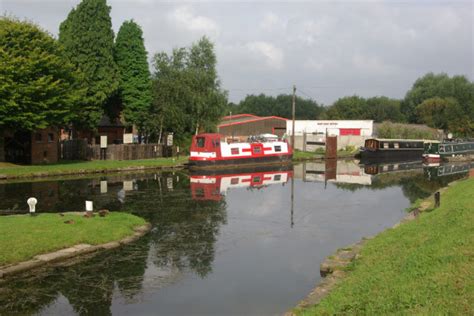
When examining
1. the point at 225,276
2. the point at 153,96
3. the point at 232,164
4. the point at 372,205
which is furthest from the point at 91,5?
the point at 225,276

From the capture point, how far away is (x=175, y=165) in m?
36.8

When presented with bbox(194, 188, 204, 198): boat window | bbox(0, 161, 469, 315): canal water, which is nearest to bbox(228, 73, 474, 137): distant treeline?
bbox(0, 161, 469, 315): canal water

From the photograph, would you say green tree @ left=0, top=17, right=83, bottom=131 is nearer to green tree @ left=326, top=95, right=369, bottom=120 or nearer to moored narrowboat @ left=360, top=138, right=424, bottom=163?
moored narrowboat @ left=360, top=138, right=424, bottom=163

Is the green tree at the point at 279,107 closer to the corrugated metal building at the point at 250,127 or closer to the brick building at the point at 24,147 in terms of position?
the corrugated metal building at the point at 250,127

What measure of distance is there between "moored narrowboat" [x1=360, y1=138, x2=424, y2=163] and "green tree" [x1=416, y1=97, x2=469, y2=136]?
85.9 feet

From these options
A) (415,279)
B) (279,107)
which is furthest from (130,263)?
(279,107)

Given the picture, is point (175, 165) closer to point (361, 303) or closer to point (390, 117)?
point (361, 303)

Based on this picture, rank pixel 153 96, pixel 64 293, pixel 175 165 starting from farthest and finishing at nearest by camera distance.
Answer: pixel 153 96 → pixel 175 165 → pixel 64 293

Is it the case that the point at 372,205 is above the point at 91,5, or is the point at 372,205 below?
below

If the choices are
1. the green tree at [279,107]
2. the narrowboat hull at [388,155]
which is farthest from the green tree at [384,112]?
the narrowboat hull at [388,155]

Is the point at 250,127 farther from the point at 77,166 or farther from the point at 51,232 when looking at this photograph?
the point at 51,232

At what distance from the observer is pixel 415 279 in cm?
738

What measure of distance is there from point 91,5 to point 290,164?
2067 cm

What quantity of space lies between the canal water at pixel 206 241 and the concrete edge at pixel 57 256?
1.06ft
